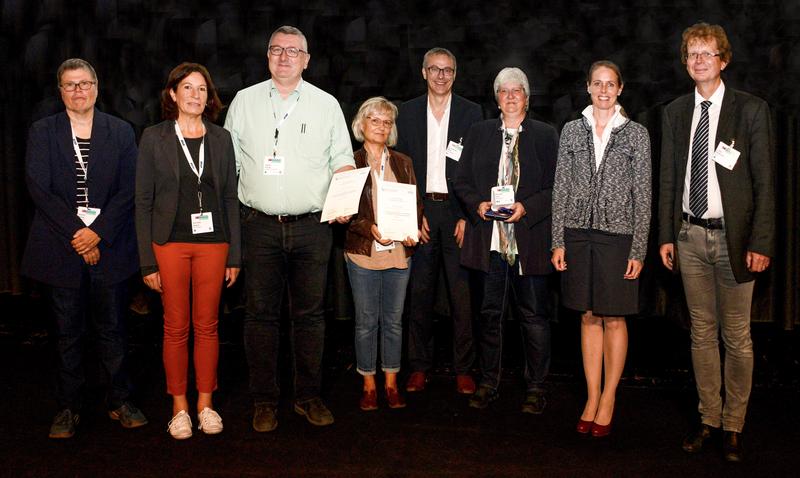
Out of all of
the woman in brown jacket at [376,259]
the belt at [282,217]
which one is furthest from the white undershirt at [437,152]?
the belt at [282,217]

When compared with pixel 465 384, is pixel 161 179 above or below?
above

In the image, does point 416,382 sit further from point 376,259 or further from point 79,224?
point 79,224

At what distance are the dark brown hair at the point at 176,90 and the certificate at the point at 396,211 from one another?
0.80m

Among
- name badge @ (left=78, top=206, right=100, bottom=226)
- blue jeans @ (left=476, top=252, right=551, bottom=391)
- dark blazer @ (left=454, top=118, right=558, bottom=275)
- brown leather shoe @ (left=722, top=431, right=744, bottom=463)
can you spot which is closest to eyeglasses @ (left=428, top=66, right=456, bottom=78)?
dark blazer @ (left=454, top=118, right=558, bottom=275)

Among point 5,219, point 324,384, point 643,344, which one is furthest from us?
point 5,219

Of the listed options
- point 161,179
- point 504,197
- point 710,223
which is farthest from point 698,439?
Answer: point 161,179

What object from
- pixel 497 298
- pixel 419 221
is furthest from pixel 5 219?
pixel 497 298

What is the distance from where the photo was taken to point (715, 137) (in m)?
2.87

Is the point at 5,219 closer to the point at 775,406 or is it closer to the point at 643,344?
the point at 643,344

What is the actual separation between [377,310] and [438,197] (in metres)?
0.69

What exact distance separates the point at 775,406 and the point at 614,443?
0.99m

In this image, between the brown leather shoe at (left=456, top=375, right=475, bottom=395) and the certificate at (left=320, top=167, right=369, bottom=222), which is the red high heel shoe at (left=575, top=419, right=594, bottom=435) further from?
the certificate at (left=320, top=167, right=369, bottom=222)

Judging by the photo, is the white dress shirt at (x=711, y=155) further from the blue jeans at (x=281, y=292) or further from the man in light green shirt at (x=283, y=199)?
the blue jeans at (x=281, y=292)

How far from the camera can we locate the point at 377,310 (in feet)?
11.3
